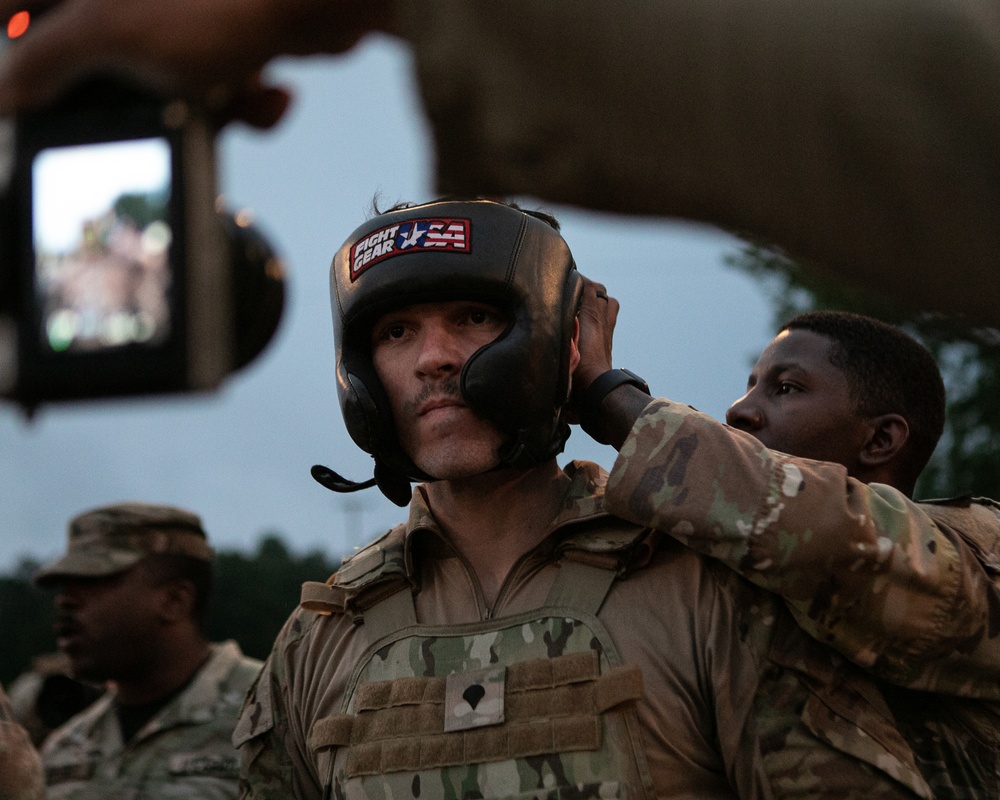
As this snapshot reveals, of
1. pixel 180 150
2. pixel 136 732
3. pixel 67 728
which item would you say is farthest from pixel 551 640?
pixel 67 728

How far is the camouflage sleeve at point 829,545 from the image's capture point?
8.73 feet

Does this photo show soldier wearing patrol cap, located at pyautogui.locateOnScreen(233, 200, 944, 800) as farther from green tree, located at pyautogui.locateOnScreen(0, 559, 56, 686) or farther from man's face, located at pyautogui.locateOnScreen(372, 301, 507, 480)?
green tree, located at pyautogui.locateOnScreen(0, 559, 56, 686)

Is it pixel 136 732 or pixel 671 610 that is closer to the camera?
pixel 671 610

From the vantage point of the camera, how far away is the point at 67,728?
233 inches

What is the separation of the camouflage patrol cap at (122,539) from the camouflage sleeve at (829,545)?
3.60m

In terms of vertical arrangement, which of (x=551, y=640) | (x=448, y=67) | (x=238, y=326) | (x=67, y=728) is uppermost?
(x=448, y=67)

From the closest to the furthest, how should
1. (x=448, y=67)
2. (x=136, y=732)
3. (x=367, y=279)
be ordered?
1. (x=448, y=67)
2. (x=367, y=279)
3. (x=136, y=732)

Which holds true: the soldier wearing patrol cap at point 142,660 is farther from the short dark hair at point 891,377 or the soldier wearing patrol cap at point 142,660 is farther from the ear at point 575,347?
the short dark hair at point 891,377

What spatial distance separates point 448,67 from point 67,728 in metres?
5.29

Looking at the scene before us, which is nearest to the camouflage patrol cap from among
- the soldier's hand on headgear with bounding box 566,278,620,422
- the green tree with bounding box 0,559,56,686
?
the soldier's hand on headgear with bounding box 566,278,620,422

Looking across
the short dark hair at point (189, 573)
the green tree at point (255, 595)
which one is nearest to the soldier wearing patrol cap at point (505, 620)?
the short dark hair at point (189, 573)

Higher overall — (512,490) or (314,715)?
(512,490)

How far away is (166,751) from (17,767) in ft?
5.09

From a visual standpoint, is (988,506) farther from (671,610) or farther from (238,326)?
(238,326)
